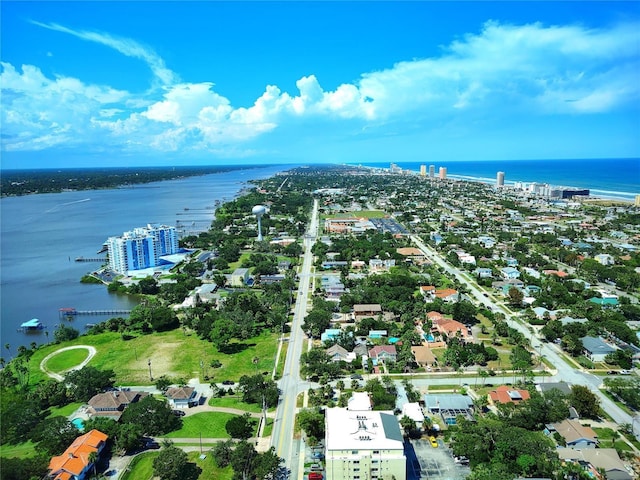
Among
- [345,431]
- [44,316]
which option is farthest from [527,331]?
[44,316]

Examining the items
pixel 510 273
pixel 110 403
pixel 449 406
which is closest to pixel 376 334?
pixel 449 406

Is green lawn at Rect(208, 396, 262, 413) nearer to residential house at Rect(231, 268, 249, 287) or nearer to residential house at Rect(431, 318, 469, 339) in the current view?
residential house at Rect(431, 318, 469, 339)

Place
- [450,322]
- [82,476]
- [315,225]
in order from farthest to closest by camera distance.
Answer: [315,225]
[450,322]
[82,476]

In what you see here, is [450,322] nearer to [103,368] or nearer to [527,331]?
[527,331]

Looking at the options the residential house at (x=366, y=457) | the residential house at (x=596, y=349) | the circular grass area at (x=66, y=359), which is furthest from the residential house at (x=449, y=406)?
the circular grass area at (x=66, y=359)

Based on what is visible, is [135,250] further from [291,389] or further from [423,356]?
[423,356]

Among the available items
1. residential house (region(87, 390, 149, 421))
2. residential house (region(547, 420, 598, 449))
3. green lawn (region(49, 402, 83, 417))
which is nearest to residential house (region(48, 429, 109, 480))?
residential house (region(87, 390, 149, 421))
